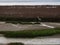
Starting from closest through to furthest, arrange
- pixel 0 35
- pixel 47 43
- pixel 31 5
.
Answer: pixel 47 43
pixel 0 35
pixel 31 5

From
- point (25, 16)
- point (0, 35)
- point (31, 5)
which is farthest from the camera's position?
point (31, 5)

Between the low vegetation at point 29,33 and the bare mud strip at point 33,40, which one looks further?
the low vegetation at point 29,33

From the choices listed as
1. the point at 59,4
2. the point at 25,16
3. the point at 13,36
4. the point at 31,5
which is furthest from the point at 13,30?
the point at 59,4

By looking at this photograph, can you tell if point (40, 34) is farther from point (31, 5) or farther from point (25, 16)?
point (31, 5)

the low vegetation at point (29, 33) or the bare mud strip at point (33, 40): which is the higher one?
the low vegetation at point (29, 33)

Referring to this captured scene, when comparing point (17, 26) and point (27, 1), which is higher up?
point (27, 1)

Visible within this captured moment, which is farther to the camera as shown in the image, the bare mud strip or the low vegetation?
the low vegetation

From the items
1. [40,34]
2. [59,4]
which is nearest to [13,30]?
[40,34]

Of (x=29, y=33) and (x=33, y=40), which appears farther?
(x=29, y=33)

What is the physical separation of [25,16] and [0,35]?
3.43 ft

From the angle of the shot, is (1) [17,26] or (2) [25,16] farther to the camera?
(2) [25,16]

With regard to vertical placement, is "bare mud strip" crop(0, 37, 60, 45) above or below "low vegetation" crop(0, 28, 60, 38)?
below

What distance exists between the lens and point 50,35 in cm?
355

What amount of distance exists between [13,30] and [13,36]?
262 millimetres
